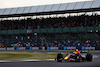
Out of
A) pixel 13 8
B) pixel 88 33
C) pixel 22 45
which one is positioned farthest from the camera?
pixel 13 8

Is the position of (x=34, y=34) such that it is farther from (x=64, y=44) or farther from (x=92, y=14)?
(x=92, y=14)

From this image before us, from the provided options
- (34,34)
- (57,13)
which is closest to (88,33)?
(57,13)

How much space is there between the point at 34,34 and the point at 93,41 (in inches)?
549

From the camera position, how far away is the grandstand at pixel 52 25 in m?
45.0

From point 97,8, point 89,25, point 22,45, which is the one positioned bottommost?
point 22,45

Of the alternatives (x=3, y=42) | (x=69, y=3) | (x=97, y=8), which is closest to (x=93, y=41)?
(x=97, y=8)

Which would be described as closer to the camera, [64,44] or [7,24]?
[64,44]

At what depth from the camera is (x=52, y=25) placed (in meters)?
49.9

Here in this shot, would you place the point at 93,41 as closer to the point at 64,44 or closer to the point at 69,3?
the point at 64,44

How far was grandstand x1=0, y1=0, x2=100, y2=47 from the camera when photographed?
4497cm

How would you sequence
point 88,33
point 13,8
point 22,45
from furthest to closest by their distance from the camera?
point 13,8 → point 22,45 → point 88,33

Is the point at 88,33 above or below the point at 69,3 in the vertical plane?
below

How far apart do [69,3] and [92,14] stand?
569cm

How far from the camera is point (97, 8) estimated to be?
144 feet
